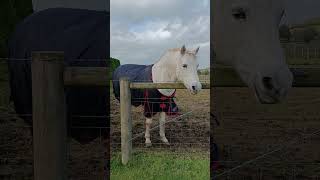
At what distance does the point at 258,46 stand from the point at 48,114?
2.33ft

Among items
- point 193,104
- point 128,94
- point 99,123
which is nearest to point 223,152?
point 193,104

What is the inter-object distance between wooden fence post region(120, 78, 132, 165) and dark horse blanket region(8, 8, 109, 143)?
708mm

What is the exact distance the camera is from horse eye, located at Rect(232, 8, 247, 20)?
4.49 ft

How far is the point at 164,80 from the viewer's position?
361 centimetres

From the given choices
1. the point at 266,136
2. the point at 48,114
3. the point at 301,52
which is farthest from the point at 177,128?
the point at 48,114

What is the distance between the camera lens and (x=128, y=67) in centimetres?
422

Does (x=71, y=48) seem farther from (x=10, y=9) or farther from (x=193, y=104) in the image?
(x=193, y=104)

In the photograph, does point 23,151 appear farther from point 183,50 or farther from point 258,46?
point 258,46

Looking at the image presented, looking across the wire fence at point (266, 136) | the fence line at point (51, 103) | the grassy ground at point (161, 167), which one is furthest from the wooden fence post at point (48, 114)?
the grassy ground at point (161, 167)

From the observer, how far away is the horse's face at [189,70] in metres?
3.06

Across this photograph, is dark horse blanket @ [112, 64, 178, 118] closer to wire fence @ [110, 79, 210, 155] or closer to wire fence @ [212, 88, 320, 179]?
wire fence @ [110, 79, 210, 155]

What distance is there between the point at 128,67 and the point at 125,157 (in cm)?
125

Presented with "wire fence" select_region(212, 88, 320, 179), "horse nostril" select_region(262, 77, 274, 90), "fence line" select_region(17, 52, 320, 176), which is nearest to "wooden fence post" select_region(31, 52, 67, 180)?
"fence line" select_region(17, 52, 320, 176)

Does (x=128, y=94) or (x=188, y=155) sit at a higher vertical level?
(x=128, y=94)
